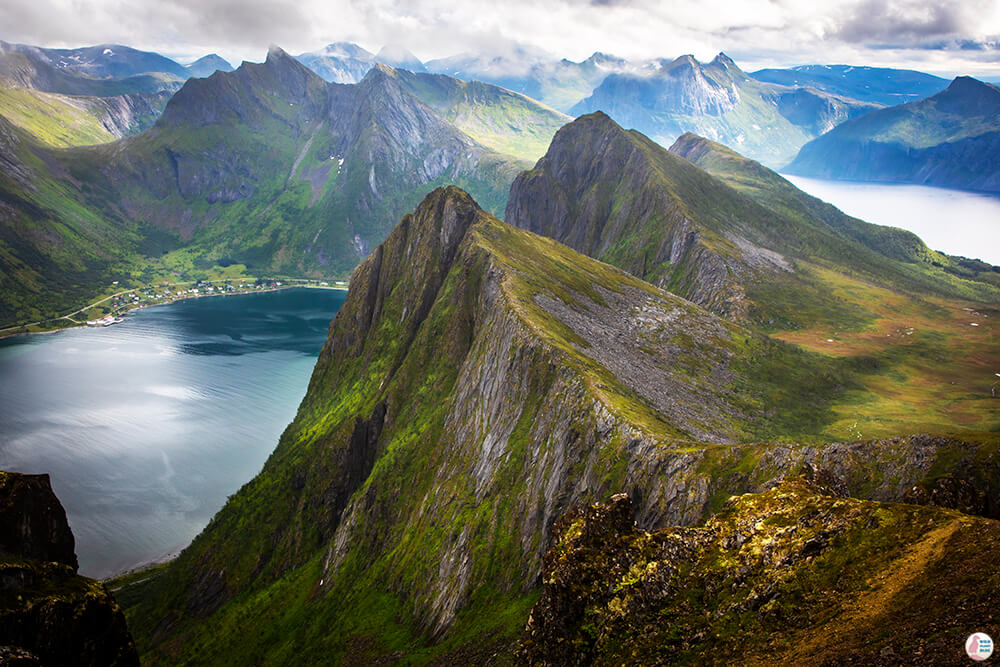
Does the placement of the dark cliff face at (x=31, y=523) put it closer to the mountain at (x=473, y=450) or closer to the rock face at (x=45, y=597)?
the rock face at (x=45, y=597)

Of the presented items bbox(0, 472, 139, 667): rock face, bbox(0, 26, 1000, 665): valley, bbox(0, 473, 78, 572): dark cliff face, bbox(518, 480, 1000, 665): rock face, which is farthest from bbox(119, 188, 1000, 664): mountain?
bbox(0, 473, 78, 572): dark cliff face

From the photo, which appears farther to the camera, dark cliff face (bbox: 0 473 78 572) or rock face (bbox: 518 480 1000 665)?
dark cliff face (bbox: 0 473 78 572)

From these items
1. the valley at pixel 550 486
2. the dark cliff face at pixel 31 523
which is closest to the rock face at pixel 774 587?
the valley at pixel 550 486

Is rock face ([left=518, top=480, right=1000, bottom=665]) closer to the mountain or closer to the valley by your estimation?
the valley

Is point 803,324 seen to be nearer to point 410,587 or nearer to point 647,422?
point 647,422

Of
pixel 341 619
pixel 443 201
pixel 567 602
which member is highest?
pixel 443 201

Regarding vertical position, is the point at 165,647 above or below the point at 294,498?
below

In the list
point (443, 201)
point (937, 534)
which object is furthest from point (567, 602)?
point (443, 201)
